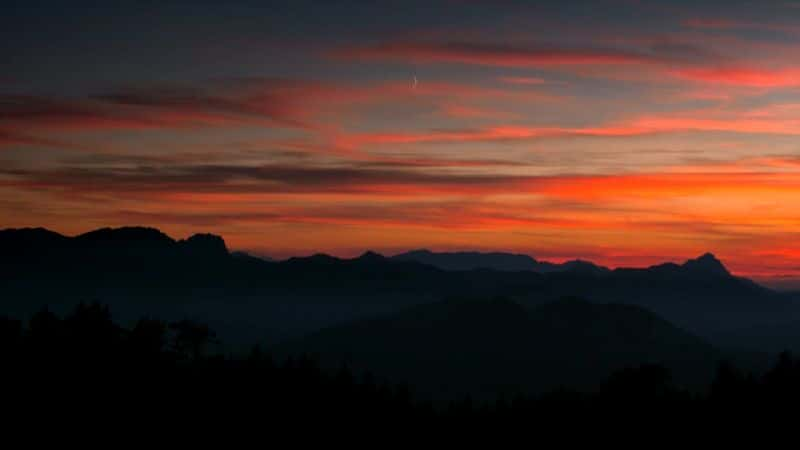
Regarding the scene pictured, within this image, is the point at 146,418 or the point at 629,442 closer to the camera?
the point at 146,418

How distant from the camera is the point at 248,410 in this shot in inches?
4690

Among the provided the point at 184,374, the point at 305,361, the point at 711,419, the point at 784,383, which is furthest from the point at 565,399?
the point at 184,374

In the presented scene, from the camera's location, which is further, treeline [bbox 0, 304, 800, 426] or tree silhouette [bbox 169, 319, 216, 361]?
tree silhouette [bbox 169, 319, 216, 361]

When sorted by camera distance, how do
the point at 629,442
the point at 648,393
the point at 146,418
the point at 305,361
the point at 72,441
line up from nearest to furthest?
the point at 72,441
the point at 146,418
the point at 629,442
the point at 648,393
the point at 305,361

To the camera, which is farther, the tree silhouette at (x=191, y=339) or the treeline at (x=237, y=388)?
the tree silhouette at (x=191, y=339)

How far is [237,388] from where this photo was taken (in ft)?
404

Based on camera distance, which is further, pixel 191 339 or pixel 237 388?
pixel 191 339

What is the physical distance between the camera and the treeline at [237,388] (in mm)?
112875

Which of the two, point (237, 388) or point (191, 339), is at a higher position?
point (191, 339)

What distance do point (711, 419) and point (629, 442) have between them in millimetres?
10811

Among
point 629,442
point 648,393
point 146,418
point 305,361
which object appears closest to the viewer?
point 146,418

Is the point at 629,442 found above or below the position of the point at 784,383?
below

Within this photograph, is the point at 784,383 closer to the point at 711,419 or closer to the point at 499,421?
the point at 711,419

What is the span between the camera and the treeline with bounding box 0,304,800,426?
370 ft
